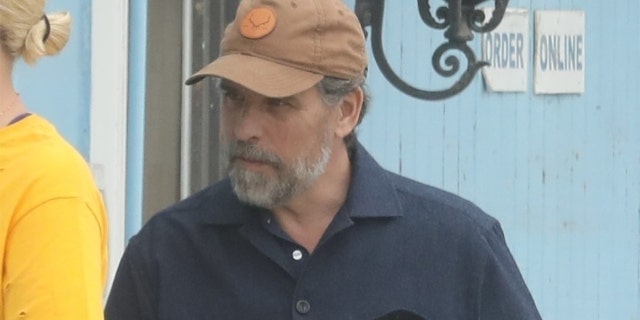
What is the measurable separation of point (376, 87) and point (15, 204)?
11.1 ft

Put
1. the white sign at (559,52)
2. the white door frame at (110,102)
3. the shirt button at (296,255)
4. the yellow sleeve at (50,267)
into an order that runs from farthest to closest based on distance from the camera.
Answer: the white sign at (559,52)
the white door frame at (110,102)
the shirt button at (296,255)
the yellow sleeve at (50,267)

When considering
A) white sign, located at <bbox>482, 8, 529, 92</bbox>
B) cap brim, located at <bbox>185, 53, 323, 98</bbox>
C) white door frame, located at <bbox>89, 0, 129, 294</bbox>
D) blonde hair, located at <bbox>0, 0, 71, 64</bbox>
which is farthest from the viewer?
white sign, located at <bbox>482, 8, 529, 92</bbox>

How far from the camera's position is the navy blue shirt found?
2.68m

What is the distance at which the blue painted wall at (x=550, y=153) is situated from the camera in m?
5.72

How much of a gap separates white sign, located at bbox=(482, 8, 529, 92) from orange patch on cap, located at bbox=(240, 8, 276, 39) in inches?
127

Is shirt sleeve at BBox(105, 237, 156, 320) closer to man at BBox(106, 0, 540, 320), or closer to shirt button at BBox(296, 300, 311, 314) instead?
man at BBox(106, 0, 540, 320)

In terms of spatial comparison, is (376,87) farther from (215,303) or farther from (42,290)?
(42,290)

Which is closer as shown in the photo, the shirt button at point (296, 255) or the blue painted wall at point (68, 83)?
the shirt button at point (296, 255)

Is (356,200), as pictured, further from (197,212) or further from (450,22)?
(450,22)

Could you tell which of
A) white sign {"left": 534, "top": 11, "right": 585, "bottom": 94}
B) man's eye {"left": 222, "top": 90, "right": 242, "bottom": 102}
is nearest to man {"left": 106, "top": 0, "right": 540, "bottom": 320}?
man's eye {"left": 222, "top": 90, "right": 242, "bottom": 102}

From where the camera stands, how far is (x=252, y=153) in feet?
8.57

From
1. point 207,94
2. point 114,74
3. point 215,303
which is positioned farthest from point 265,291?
point 207,94

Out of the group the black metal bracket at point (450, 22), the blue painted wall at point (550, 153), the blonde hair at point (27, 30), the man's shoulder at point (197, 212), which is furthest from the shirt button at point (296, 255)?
the blue painted wall at point (550, 153)

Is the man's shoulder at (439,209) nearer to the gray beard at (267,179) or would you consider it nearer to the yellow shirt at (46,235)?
the gray beard at (267,179)
